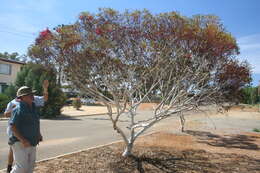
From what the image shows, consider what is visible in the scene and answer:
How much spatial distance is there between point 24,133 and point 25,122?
6.4 inches

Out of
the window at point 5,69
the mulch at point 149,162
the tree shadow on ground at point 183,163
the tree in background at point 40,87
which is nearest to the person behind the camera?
the mulch at point 149,162

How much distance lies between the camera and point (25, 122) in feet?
10.3

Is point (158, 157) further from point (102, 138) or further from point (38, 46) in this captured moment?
point (38, 46)

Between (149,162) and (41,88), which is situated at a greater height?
(41,88)

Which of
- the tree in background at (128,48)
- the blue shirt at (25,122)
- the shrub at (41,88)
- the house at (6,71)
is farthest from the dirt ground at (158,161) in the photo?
the house at (6,71)

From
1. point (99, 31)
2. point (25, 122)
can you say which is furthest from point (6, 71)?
point (25, 122)

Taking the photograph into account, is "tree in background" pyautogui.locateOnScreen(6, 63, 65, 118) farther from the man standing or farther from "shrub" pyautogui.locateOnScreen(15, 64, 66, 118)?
the man standing

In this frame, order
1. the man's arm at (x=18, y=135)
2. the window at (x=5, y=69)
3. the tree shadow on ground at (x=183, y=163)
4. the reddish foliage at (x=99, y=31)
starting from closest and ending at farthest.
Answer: the man's arm at (x=18, y=135)
the tree shadow on ground at (x=183, y=163)
the reddish foliage at (x=99, y=31)
the window at (x=5, y=69)

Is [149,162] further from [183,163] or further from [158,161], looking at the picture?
[183,163]

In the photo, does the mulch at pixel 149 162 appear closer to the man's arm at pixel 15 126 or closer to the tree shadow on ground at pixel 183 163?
the tree shadow on ground at pixel 183 163

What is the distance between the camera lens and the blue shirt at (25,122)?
122 inches

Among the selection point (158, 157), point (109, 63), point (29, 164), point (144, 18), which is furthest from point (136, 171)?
point (144, 18)

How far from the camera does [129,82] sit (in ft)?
19.5

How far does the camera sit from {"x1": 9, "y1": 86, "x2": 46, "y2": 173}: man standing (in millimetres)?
3087
